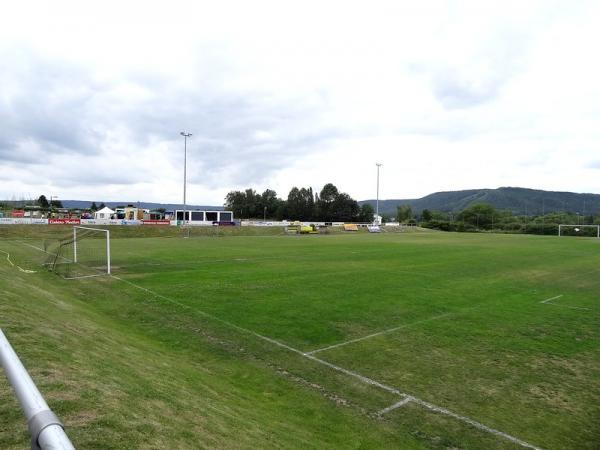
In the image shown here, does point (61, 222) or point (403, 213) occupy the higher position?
point (403, 213)

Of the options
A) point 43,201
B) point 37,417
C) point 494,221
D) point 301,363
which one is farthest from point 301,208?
point 37,417

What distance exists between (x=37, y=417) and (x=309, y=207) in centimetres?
13870

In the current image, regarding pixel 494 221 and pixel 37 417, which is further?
pixel 494 221

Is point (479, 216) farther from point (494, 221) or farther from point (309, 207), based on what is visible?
point (309, 207)

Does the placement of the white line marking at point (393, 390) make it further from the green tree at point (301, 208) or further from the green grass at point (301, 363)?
the green tree at point (301, 208)

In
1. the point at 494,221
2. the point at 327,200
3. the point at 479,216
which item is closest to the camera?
the point at 494,221

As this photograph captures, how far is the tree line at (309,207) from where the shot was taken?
137250mm

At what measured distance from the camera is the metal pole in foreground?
145cm

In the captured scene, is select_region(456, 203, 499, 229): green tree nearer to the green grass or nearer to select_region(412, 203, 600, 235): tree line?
select_region(412, 203, 600, 235): tree line

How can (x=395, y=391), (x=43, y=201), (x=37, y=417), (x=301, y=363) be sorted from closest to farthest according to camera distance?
(x=37, y=417) < (x=395, y=391) < (x=301, y=363) < (x=43, y=201)

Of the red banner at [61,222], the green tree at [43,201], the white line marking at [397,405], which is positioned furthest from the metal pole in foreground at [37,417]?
the green tree at [43,201]

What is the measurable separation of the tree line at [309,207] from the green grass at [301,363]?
11956 centimetres

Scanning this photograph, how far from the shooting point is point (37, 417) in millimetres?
1541

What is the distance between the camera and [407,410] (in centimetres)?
680
